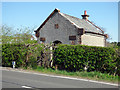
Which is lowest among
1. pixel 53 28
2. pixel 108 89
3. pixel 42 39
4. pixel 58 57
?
pixel 108 89

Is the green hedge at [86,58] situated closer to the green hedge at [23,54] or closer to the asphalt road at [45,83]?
the green hedge at [23,54]

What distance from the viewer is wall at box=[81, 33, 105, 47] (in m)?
19.2

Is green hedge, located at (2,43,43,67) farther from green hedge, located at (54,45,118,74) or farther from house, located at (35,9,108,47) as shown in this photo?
house, located at (35,9,108,47)

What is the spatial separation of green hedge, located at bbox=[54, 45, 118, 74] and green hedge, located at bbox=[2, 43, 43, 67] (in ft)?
6.43

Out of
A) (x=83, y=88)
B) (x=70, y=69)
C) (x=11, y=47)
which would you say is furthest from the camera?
(x=11, y=47)

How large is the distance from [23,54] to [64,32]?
6.70 metres

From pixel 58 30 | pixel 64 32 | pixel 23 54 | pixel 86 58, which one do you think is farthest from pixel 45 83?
pixel 58 30

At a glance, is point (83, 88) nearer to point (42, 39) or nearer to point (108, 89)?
point (108, 89)

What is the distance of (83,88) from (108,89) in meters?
1.16

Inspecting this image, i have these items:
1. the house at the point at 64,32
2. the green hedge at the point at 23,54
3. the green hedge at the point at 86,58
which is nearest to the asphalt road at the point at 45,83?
the green hedge at the point at 86,58

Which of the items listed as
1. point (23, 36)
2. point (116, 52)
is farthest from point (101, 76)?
point (23, 36)

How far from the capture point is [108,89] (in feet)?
25.9

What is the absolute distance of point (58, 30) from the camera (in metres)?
20.1

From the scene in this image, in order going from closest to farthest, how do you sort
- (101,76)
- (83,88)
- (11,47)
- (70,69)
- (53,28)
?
(83,88), (101,76), (70,69), (11,47), (53,28)
